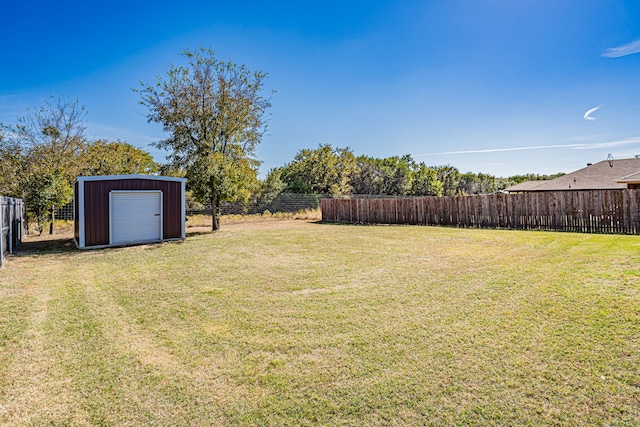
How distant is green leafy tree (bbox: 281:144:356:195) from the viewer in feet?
92.8

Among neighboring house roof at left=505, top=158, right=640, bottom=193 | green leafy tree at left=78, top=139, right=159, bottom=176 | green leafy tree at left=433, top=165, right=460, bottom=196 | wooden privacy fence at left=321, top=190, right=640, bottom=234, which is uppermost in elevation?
green leafy tree at left=433, top=165, right=460, bottom=196

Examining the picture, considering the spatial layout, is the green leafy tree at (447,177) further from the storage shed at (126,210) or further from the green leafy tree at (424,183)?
the storage shed at (126,210)

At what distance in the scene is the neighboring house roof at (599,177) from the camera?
17.5m

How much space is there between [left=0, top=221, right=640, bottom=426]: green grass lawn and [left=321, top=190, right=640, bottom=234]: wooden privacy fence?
19.7 feet

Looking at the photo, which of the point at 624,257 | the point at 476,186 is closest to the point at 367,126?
the point at 624,257

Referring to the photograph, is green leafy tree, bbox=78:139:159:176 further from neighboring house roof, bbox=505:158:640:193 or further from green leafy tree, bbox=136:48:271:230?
neighboring house roof, bbox=505:158:640:193

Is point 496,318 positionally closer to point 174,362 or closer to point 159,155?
point 174,362

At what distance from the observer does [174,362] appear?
2.64m

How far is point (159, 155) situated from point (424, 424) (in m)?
13.6

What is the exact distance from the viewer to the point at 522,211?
1205cm

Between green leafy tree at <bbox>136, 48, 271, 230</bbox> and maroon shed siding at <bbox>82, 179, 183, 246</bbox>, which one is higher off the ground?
green leafy tree at <bbox>136, 48, 271, 230</bbox>

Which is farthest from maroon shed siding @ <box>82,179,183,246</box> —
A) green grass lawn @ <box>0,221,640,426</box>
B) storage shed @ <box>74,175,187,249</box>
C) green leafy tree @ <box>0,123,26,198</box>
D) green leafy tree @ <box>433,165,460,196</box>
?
green leafy tree @ <box>433,165,460,196</box>

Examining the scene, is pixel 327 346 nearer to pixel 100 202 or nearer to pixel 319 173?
pixel 100 202

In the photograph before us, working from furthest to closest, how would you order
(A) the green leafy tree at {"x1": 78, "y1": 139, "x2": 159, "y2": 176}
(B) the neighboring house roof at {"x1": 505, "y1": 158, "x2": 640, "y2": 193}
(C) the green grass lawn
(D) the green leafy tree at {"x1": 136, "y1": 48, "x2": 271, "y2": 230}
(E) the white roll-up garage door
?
(B) the neighboring house roof at {"x1": 505, "y1": 158, "x2": 640, "y2": 193} < (A) the green leafy tree at {"x1": 78, "y1": 139, "x2": 159, "y2": 176} < (D) the green leafy tree at {"x1": 136, "y1": 48, "x2": 271, "y2": 230} < (E) the white roll-up garage door < (C) the green grass lawn
